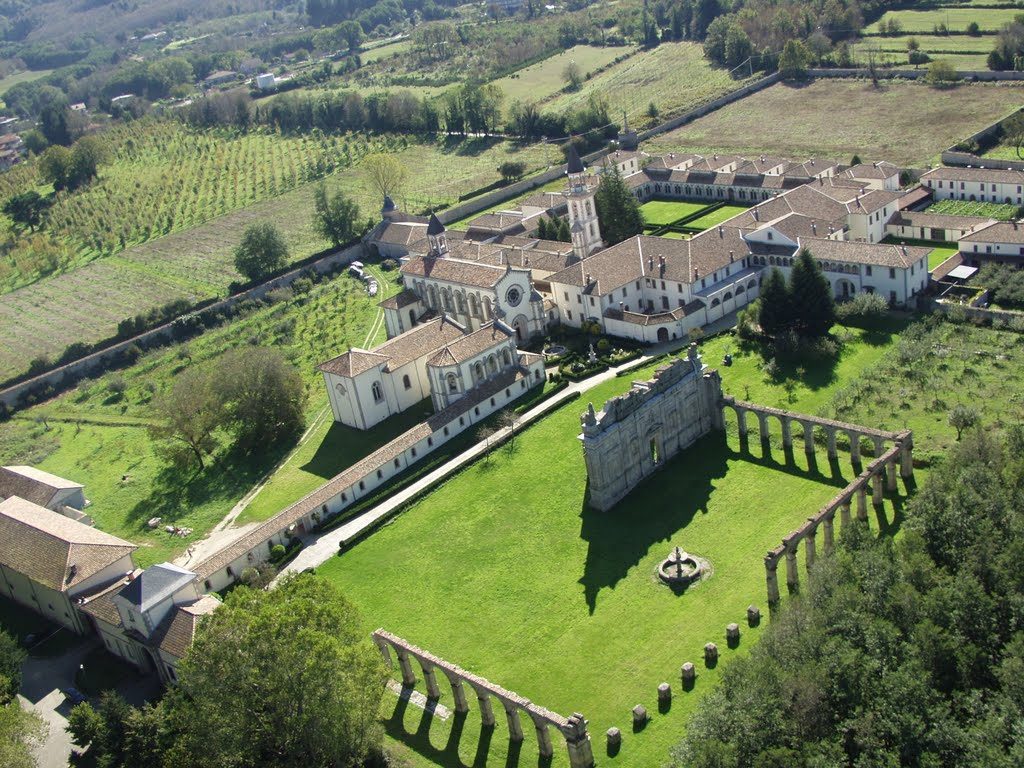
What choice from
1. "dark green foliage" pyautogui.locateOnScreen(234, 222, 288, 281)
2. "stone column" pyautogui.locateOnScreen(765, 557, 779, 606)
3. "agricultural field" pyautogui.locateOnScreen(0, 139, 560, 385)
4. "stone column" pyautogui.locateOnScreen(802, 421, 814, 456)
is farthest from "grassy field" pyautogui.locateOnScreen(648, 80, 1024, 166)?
"stone column" pyautogui.locateOnScreen(765, 557, 779, 606)

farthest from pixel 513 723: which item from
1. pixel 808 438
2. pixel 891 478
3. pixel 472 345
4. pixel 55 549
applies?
pixel 472 345

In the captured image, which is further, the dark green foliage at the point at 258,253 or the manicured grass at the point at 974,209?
the dark green foliage at the point at 258,253

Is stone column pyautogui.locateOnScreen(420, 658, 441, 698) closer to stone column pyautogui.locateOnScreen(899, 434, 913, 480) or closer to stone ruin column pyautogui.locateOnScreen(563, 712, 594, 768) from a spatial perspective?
stone ruin column pyautogui.locateOnScreen(563, 712, 594, 768)

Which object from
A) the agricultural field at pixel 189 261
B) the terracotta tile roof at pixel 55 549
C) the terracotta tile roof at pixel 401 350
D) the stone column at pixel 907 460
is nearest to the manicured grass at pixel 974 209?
the stone column at pixel 907 460

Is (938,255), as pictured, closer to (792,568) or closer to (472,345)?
(472,345)

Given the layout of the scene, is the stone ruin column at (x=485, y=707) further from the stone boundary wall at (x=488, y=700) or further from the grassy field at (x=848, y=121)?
the grassy field at (x=848, y=121)

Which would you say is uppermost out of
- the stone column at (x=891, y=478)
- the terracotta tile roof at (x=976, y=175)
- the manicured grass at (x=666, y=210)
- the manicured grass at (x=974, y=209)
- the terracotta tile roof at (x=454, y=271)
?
the terracotta tile roof at (x=454, y=271)
